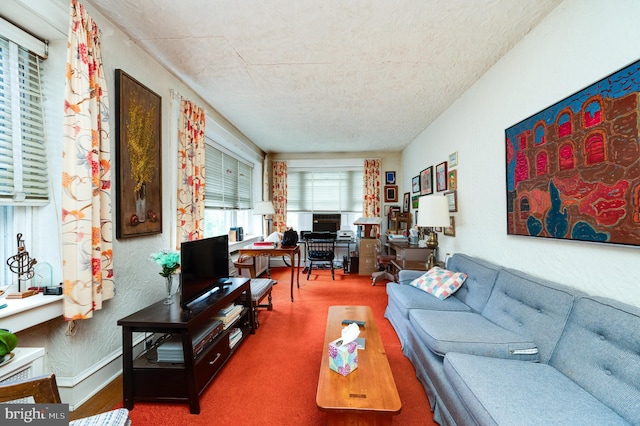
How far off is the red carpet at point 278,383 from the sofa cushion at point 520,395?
0.55 metres

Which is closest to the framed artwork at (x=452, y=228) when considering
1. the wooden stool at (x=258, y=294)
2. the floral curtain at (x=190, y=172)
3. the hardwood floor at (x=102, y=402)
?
the wooden stool at (x=258, y=294)

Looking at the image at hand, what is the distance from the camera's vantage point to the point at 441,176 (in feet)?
11.0

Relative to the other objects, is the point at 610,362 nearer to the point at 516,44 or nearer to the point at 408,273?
the point at 408,273

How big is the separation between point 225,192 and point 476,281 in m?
3.72

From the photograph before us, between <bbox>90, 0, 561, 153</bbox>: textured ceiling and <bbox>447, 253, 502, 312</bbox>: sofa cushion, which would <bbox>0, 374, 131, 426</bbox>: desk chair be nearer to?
<bbox>90, 0, 561, 153</bbox>: textured ceiling

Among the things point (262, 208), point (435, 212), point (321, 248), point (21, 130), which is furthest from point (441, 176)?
point (21, 130)

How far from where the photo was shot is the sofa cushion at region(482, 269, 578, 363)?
138 cm

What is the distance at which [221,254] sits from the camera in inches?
93.4

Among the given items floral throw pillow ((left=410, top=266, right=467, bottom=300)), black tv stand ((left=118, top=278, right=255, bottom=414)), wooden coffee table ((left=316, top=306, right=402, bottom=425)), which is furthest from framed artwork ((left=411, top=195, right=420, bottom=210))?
black tv stand ((left=118, top=278, right=255, bottom=414))

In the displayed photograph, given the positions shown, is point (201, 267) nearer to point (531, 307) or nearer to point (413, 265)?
point (531, 307)

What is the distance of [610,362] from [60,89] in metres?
3.25

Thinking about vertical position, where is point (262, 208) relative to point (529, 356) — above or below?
above

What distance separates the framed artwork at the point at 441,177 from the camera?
10.6 feet

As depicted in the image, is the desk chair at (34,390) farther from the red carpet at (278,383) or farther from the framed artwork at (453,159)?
the framed artwork at (453,159)
